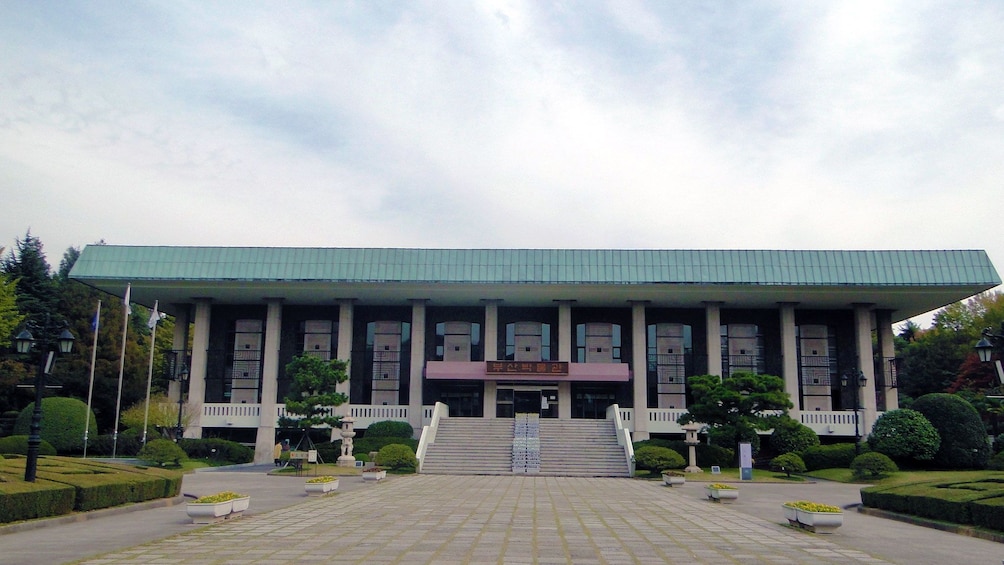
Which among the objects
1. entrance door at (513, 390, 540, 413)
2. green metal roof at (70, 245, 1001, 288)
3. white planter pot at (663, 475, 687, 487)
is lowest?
white planter pot at (663, 475, 687, 487)

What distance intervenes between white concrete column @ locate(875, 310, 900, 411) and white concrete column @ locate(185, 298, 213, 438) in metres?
37.4

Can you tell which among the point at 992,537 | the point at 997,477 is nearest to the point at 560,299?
the point at 997,477

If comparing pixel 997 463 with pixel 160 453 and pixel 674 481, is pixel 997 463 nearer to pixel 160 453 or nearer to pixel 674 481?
pixel 674 481

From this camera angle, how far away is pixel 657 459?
104ft

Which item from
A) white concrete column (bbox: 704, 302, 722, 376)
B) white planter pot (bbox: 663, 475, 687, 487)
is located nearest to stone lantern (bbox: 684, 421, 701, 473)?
white planter pot (bbox: 663, 475, 687, 487)

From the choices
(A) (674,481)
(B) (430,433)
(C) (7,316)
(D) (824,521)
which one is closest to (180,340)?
(C) (7,316)

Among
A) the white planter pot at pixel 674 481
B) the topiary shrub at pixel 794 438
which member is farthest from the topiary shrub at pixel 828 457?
the white planter pot at pixel 674 481

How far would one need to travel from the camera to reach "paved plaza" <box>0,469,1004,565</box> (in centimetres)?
1165

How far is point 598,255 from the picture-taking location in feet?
133

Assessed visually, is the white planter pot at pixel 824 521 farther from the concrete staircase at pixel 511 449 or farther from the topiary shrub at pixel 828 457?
the topiary shrub at pixel 828 457

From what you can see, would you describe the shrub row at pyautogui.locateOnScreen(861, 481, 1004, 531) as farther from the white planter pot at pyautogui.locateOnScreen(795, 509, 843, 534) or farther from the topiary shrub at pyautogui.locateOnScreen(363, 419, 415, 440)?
the topiary shrub at pyautogui.locateOnScreen(363, 419, 415, 440)

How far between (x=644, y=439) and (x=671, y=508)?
73.5 feet

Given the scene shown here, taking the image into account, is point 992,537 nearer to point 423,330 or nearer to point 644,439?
point 644,439

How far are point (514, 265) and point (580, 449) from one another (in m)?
9.96
